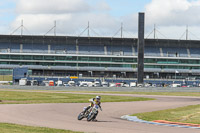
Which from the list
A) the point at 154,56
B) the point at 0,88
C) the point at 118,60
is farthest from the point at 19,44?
the point at 0,88

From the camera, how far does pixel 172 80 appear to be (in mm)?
132375

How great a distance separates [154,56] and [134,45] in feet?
26.4

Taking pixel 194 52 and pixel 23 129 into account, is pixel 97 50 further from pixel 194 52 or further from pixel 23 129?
pixel 23 129

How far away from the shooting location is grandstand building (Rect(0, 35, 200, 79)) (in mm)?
139500

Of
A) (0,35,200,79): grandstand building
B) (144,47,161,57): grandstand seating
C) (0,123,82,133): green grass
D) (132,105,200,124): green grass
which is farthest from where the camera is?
(144,47,161,57): grandstand seating

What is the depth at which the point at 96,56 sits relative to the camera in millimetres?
139750

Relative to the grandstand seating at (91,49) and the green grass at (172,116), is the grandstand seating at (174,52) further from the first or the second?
the green grass at (172,116)

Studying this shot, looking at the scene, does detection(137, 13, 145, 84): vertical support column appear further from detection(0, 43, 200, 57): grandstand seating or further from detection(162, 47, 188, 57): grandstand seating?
detection(162, 47, 188, 57): grandstand seating

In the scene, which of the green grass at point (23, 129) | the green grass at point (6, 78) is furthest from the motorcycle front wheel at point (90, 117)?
the green grass at point (6, 78)

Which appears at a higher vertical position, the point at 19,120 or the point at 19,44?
the point at 19,44

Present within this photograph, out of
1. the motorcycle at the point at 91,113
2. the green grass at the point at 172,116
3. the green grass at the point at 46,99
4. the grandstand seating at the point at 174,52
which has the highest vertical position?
the grandstand seating at the point at 174,52

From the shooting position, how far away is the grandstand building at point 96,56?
140 meters

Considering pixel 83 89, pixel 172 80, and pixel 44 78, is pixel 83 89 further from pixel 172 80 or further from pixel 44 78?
pixel 172 80

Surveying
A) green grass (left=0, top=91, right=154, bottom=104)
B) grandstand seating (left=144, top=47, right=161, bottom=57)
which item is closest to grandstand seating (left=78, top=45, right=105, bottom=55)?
grandstand seating (left=144, top=47, right=161, bottom=57)
